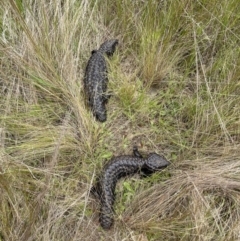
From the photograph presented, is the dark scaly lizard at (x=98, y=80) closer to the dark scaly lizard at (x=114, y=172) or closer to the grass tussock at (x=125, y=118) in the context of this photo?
the grass tussock at (x=125, y=118)

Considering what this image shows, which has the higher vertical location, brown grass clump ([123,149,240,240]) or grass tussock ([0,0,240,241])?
grass tussock ([0,0,240,241])

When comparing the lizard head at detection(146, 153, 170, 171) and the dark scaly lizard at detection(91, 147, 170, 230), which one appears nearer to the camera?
the dark scaly lizard at detection(91, 147, 170, 230)

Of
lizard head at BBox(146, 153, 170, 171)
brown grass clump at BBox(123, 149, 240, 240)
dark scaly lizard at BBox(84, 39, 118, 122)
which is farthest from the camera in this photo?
dark scaly lizard at BBox(84, 39, 118, 122)

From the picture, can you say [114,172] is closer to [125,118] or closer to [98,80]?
[125,118]

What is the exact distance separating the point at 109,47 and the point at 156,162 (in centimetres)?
119

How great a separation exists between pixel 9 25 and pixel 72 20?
572 millimetres

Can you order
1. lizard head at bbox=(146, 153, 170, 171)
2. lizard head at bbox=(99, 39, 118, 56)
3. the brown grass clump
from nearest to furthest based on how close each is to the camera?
the brown grass clump
lizard head at bbox=(146, 153, 170, 171)
lizard head at bbox=(99, 39, 118, 56)

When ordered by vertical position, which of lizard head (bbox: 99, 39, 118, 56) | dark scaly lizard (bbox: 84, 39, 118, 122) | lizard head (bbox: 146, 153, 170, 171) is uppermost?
lizard head (bbox: 99, 39, 118, 56)

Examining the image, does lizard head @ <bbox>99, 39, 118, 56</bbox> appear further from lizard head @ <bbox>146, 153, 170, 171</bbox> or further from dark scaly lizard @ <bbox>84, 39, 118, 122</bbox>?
lizard head @ <bbox>146, 153, 170, 171</bbox>

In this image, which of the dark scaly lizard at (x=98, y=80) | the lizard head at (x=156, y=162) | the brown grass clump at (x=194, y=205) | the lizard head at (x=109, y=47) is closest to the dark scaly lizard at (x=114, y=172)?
the lizard head at (x=156, y=162)

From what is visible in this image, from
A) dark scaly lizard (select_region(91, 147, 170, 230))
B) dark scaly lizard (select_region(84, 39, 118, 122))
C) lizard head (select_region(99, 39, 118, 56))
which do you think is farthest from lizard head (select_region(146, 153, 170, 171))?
lizard head (select_region(99, 39, 118, 56))

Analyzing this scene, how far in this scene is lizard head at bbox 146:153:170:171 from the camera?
389 centimetres

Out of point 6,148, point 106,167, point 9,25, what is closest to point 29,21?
point 9,25

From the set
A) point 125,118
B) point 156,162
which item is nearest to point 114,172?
point 156,162
